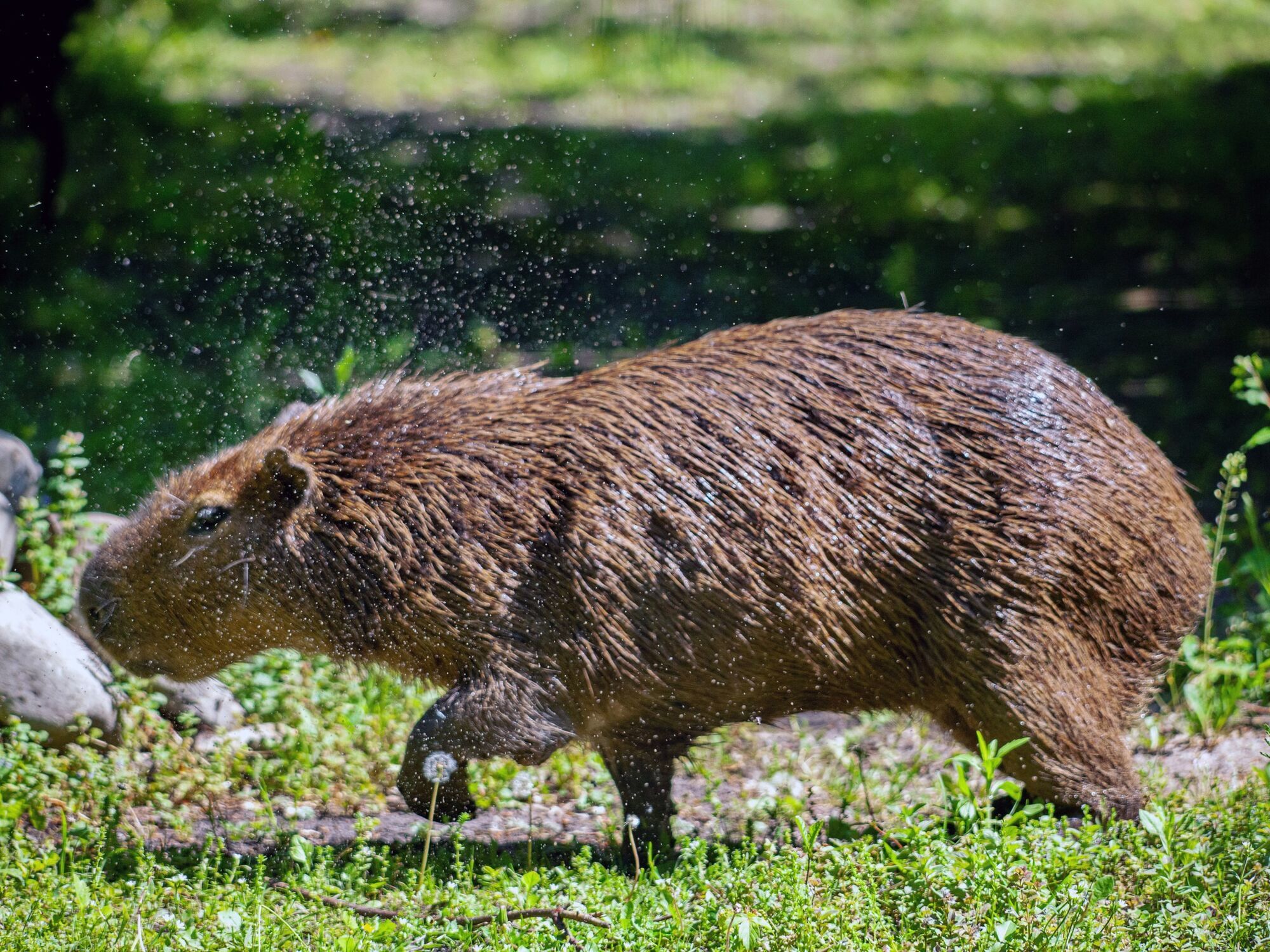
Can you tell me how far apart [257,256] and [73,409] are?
1889mm

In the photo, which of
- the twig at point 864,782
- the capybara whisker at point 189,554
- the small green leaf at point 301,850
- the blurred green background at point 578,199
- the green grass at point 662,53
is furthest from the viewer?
the green grass at point 662,53

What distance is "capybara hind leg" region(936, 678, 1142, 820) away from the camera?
13.3 ft

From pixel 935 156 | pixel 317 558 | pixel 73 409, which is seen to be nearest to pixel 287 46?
pixel 935 156

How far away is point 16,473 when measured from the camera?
5188 mm

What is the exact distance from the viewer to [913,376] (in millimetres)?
4215

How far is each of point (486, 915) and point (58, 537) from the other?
7.89 feet

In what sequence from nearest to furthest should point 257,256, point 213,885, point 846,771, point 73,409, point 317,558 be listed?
point 213,885 < point 317,558 < point 846,771 < point 73,409 < point 257,256

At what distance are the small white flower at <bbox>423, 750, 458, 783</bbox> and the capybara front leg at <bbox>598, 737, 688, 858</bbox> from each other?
0.53 m

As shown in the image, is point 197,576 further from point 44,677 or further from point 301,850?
point 301,850

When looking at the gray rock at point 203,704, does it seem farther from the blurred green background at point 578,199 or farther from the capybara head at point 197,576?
the blurred green background at point 578,199

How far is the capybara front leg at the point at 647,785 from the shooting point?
4.36 meters

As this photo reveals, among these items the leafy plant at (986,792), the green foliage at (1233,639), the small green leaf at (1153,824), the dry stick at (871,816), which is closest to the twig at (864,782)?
the dry stick at (871,816)

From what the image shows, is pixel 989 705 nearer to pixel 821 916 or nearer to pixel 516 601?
pixel 821 916

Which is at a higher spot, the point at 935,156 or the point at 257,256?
the point at 935,156
